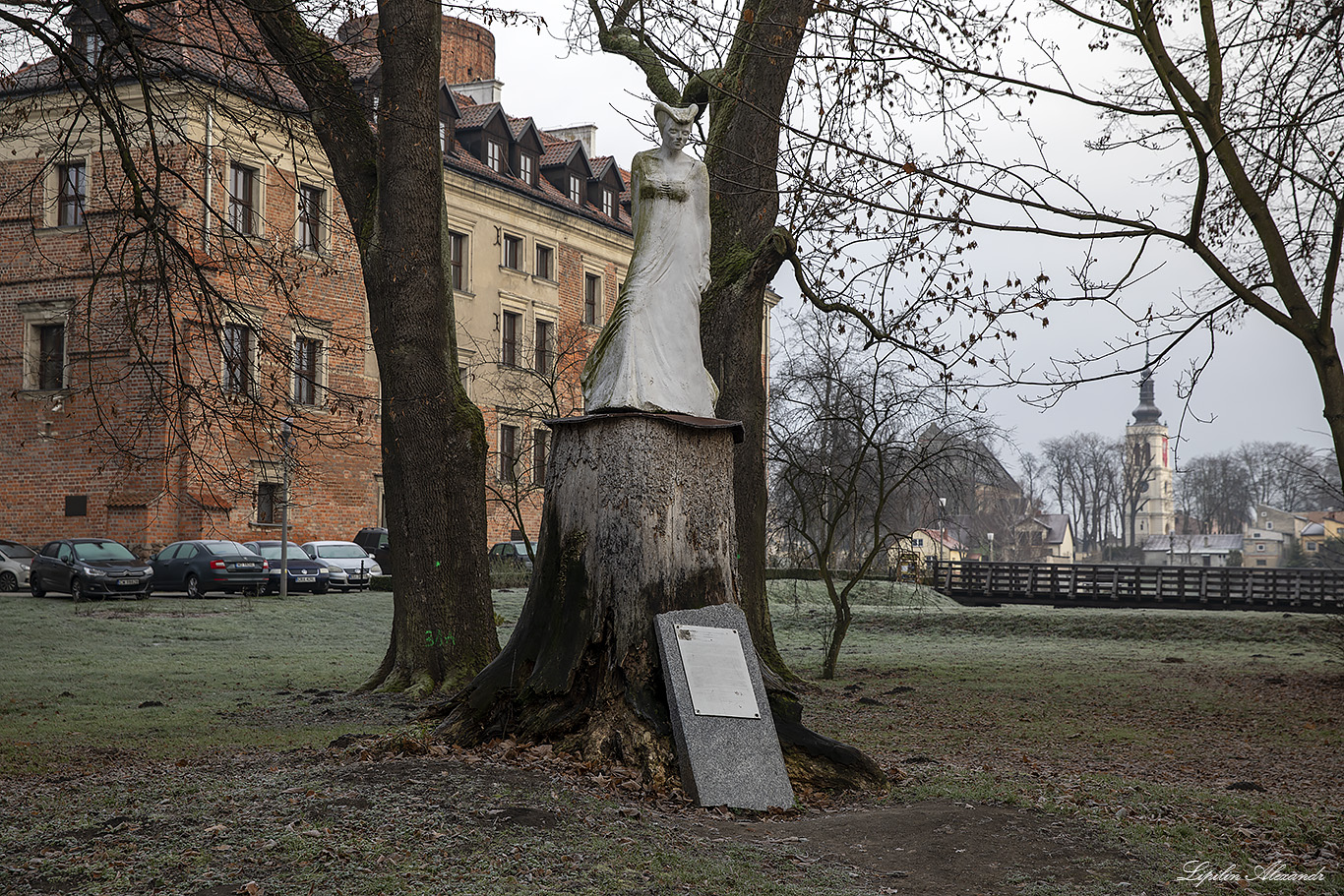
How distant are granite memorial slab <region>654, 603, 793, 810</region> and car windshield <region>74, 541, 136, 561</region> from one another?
2348cm

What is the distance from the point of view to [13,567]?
29391 millimetres

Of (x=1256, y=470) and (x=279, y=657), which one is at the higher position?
(x=1256, y=470)

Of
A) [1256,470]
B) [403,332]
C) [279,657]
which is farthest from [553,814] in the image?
[1256,470]

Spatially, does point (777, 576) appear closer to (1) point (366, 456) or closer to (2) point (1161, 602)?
(2) point (1161, 602)

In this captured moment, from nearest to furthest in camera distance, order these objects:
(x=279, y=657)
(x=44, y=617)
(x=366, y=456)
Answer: (x=279, y=657) → (x=44, y=617) → (x=366, y=456)

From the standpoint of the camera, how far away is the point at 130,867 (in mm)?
4430

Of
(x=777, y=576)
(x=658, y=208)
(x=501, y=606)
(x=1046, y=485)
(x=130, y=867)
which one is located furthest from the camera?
(x=1046, y=485)

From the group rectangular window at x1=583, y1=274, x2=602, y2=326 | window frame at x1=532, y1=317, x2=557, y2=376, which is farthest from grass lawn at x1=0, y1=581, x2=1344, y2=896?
rectangular window at x1=583, y1=274, x2=602, y2=326

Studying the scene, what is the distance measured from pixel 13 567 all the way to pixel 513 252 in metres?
20.4

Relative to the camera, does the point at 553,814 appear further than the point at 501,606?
No

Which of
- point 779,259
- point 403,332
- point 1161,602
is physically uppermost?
point 779,259

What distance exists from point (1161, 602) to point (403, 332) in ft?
92.2

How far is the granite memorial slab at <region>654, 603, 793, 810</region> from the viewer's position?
5984mm

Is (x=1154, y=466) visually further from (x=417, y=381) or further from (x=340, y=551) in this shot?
(x=417, y=381)
